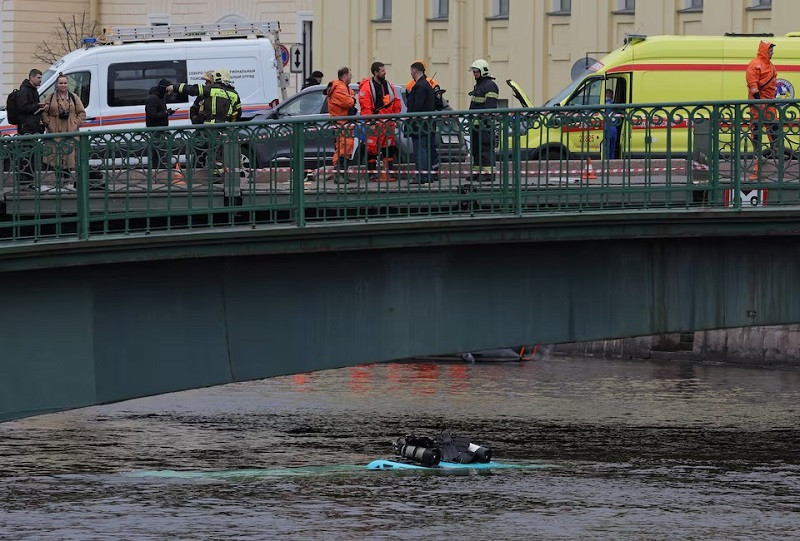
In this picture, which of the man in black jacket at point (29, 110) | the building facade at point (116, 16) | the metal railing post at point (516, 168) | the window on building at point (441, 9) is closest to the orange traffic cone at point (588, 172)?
the metal railing post at point (516, 168)

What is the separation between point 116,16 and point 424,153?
3842 centimetres

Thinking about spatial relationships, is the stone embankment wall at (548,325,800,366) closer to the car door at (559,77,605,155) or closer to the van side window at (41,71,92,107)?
the van side window at (41,71,92,107)

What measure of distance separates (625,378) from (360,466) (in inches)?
573

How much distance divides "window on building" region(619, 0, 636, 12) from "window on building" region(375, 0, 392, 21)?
6959 mm

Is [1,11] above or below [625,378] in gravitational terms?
above

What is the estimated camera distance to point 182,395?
4312 cm

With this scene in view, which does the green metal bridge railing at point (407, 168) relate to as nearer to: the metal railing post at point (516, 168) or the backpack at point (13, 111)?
the metal railing post at point (516, 168)

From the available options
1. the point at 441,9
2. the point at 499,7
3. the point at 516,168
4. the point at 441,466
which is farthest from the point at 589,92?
the point at 441,9

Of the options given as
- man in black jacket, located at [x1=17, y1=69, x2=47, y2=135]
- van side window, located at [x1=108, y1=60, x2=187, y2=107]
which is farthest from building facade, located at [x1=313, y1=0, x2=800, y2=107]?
man in black jacket, located at [x1=17, y1=69, x2=47, y2=135]

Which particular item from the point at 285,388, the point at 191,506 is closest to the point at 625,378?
the point at 285,388

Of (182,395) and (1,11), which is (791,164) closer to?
(182,395)

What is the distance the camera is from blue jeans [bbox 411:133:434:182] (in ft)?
61.1

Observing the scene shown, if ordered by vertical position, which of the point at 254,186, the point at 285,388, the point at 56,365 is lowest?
the point at 285,388

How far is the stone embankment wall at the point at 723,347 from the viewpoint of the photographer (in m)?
43.8
